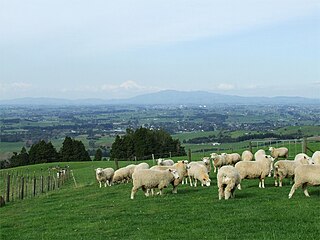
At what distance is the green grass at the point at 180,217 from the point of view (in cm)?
1208

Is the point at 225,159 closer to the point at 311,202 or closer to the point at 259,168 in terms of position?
the point at 259,168

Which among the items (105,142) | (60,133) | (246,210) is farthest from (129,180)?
(60,133)

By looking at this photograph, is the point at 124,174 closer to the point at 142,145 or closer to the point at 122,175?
the point at 122,175

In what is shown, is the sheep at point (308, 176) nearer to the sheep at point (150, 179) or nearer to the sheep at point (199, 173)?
the sheep at point (150, 179)

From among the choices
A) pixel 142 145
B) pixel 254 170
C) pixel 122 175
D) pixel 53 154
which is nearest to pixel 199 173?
pixel 254 170

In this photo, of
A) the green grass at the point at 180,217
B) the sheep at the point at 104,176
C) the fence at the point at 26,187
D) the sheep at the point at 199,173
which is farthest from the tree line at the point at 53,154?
the sheep at the point at 199,173

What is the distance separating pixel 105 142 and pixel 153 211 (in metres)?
113

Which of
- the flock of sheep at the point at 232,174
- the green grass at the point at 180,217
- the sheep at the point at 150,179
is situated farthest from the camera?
the sheep at the point at 150,179

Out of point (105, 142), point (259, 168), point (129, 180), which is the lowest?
point (105, 142)

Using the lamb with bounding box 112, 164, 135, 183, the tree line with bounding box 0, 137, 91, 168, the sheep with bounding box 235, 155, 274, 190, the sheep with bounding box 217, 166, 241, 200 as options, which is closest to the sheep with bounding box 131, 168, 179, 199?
the sheep with bounding box 217, 166, 241, 200

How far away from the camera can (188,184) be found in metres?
23.8

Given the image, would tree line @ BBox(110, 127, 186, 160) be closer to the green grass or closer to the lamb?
the lamb

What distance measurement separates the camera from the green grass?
1208cm

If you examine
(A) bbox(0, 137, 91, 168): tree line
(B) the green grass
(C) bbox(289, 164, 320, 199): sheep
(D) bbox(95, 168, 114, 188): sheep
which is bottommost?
(A) bbox(0, 137, 91, 168): tree line
